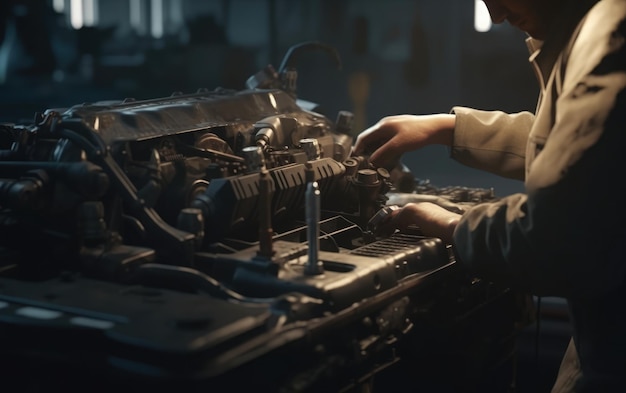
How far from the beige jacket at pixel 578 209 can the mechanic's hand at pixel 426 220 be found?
0.35ft

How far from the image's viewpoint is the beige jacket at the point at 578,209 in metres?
1.45

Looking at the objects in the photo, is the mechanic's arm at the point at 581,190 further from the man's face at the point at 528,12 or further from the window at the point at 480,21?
the window at the point at 480,21

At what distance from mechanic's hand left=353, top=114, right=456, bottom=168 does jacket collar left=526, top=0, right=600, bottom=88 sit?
37cm

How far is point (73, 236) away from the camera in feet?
5.38

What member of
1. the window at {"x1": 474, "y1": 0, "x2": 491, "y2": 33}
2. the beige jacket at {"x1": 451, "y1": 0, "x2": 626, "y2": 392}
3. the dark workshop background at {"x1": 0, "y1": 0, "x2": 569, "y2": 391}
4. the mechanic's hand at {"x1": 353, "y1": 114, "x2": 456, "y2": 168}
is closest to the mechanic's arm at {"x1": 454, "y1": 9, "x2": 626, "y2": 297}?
the beige jacket at {"x1": 451, "y1": 0, "x2": 626, "y2": 392}

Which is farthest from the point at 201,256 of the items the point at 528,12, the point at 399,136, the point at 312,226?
the point at 528,12

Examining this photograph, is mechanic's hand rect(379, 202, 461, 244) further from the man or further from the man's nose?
the man's nose

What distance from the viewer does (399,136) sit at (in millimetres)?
2045

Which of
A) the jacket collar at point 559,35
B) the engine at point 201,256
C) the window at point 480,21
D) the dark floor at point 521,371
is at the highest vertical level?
the jacket collar at point 559,35

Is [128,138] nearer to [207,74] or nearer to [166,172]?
[166,172]

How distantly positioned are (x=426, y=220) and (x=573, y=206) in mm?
405

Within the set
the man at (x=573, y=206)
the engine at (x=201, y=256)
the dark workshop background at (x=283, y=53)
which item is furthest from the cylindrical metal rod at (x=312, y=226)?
the dark workshop background at (x=283, y=53)

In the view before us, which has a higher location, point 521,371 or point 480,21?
point 480,21

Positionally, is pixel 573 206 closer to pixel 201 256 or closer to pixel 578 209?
pixel 578 209
